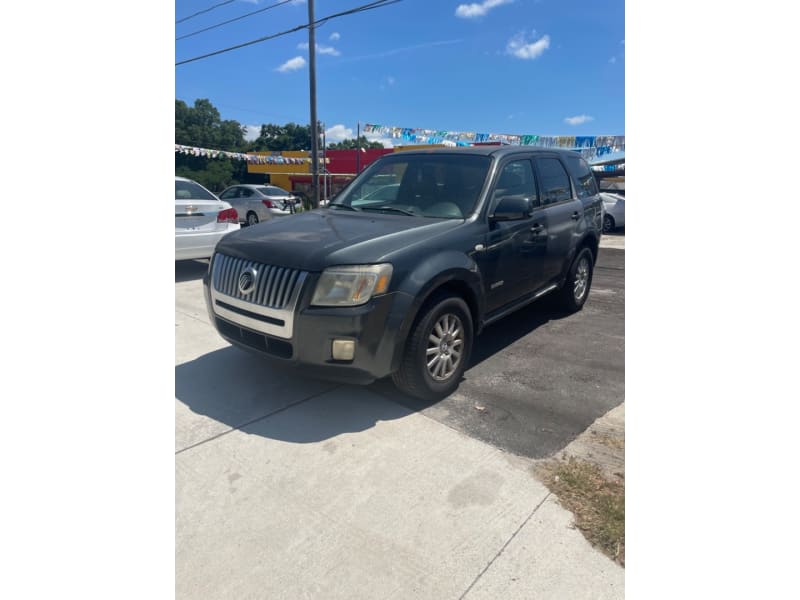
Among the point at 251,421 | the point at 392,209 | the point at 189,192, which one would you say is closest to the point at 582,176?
the point at 392,209

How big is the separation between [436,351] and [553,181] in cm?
259

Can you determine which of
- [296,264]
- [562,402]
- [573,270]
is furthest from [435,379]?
[573,270]

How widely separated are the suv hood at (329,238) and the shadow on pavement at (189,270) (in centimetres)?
428

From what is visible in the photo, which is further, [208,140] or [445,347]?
[208,140]

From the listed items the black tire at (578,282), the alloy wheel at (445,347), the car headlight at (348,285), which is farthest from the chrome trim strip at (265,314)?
the black tire at (578,282)

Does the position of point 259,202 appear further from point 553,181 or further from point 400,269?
point 400,269

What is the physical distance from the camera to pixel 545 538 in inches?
92.3

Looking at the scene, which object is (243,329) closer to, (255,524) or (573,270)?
(255,524)

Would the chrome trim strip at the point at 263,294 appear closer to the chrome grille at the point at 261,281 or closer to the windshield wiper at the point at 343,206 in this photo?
the chrome grille at the point at 261,281

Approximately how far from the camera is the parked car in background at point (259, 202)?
17016mm

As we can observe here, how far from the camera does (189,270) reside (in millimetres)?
8477

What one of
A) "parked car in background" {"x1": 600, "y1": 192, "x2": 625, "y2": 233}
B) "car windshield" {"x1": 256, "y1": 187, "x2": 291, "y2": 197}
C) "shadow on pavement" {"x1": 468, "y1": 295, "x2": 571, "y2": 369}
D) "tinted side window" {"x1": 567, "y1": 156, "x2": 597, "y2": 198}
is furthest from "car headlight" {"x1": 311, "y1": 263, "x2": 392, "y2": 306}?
"car windshield" {"x1": 256, "y1": 187, "x2": 291, "y2": 197}

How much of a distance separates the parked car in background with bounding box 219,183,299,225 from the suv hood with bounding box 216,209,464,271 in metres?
13.2

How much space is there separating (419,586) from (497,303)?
252 centimetres
